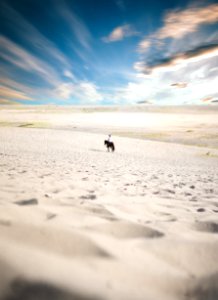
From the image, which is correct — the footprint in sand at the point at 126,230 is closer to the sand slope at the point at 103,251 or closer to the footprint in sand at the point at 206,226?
the sand slope at the point at 103,251

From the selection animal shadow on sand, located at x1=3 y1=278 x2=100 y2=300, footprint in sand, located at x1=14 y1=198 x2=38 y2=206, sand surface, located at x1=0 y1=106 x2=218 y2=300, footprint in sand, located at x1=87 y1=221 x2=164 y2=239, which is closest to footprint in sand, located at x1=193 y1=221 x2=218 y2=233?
sand surface, located at x1=0 y1=106 x2=218 y2=300

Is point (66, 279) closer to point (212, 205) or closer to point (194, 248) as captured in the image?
point (194, 248)

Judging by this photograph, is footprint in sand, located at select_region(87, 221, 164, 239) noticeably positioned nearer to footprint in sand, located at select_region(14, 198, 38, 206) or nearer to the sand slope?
the sand slope

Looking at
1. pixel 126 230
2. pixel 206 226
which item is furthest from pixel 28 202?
pixel 206 226

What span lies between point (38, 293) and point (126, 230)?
959 millimetres

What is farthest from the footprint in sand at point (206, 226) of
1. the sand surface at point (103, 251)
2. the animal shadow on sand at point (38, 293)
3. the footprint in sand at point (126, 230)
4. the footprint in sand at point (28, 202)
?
the footprint in sand at point (28, 202)

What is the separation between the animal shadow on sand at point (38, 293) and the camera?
979 millimetres

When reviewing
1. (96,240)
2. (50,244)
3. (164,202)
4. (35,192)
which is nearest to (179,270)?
(96,240)

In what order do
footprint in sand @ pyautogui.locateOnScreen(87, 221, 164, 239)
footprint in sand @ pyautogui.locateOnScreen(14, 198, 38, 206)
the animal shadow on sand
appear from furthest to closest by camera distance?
1. footprint in sand @ pyautogui.locateOnScreen(14, 198, 38, 206)
2. footprint in sand @ pyautogui.locateOnScreen(87, 221, 164, 239)
3. the animal shadow on sand

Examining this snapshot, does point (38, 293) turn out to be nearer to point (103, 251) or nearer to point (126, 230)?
point (103, 251)

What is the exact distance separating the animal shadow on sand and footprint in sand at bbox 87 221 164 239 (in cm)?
72

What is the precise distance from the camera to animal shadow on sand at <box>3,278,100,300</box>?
3.21 ft

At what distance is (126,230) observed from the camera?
180 cm

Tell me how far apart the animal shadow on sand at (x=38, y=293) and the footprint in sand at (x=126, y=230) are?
724mm
